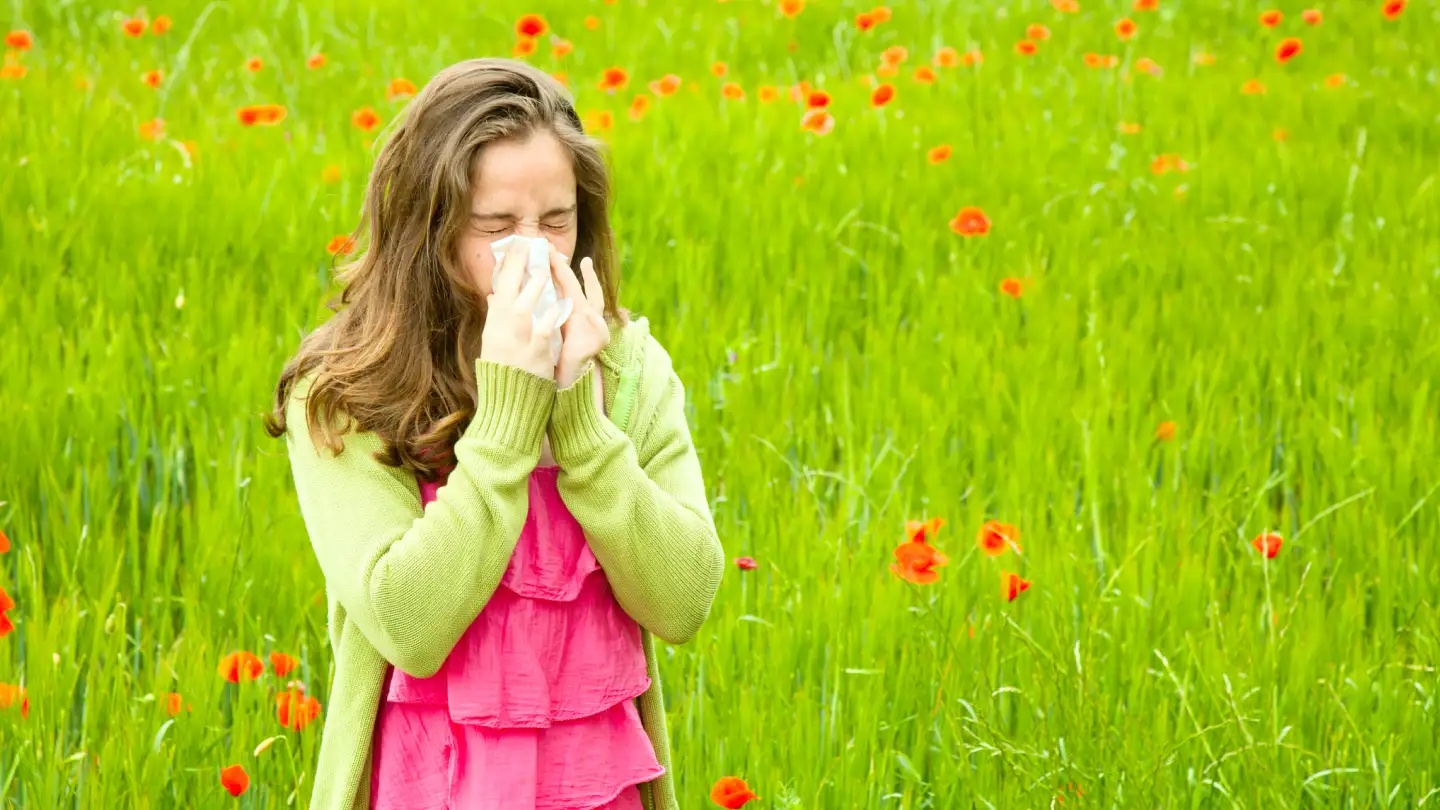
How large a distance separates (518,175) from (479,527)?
35cm

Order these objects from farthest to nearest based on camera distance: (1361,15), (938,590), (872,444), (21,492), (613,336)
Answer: (1361,15), (872,444), (21,492), (938,590), (613,336)

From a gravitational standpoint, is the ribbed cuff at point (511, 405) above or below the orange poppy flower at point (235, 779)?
above

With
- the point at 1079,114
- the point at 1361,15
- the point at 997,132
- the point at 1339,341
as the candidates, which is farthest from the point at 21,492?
the point at 1361,15

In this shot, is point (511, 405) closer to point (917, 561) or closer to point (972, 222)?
point (917, 561)

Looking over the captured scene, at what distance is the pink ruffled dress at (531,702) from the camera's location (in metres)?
1.38

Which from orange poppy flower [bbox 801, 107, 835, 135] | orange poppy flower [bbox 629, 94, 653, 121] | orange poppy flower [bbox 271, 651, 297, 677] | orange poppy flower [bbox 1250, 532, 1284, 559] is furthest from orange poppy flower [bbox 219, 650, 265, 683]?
orange poppy flower [bbox 629, 94, 653, 121]

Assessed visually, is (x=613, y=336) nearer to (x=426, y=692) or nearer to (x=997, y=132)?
(x=426, y=692)

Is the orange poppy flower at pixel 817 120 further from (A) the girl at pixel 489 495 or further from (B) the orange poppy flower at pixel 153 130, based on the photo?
(A) the girl at pixel 489 495

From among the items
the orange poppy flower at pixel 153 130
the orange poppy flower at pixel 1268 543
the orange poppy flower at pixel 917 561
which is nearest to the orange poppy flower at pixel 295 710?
the orange poppy flower at pixel 917 561

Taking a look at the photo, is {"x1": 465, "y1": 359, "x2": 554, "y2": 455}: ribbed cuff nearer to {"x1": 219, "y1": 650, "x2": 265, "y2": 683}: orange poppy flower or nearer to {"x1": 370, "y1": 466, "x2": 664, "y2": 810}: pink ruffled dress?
{"x1": 370, "y1": 466, "x2": 664, "y2": 810}: pink ruffled dress

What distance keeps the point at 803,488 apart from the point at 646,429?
1255mm

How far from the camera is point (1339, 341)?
11.0 ft

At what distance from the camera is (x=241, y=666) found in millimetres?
2010

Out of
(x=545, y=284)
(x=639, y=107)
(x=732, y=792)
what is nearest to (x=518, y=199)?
(x=545, y=284)
